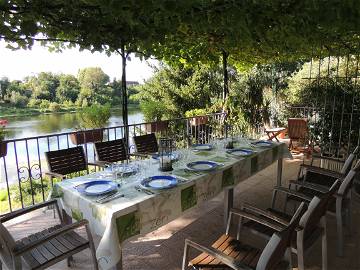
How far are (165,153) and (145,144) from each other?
1039 mm

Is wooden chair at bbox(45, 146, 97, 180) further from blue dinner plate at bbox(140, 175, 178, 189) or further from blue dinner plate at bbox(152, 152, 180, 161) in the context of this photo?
blue dinner plate at bbox(140, 175, 178, 189)

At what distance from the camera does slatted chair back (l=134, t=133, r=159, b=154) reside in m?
3.78

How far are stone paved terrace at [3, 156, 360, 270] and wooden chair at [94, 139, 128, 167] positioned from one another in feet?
2.96

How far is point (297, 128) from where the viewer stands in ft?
20.6

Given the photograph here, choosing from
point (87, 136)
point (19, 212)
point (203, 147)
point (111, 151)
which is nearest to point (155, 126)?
point (87, 136)

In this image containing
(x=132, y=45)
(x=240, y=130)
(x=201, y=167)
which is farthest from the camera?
(x=240, y=130)

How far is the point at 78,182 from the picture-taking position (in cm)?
224

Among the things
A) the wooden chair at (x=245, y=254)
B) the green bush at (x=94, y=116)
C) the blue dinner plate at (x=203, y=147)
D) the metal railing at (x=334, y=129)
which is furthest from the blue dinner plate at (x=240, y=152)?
the green bush at (x=94, y=116)

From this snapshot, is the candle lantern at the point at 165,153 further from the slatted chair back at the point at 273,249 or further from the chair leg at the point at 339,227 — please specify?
the chair leg at the point at 339,227

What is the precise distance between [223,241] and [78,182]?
Result: 3.90 ft

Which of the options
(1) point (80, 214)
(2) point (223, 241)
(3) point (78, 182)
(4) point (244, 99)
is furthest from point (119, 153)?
(4) point (244, 99)

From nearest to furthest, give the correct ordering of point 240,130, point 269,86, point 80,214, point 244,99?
point 80,214, point 240,130, point 244,99, point 269,86

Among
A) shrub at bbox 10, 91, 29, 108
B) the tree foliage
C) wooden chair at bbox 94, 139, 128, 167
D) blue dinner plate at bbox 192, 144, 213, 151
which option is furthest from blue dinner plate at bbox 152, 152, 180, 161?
shrub at bbox 10, 91, 29, 108

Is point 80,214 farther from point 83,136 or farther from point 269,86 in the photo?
point 269,86
